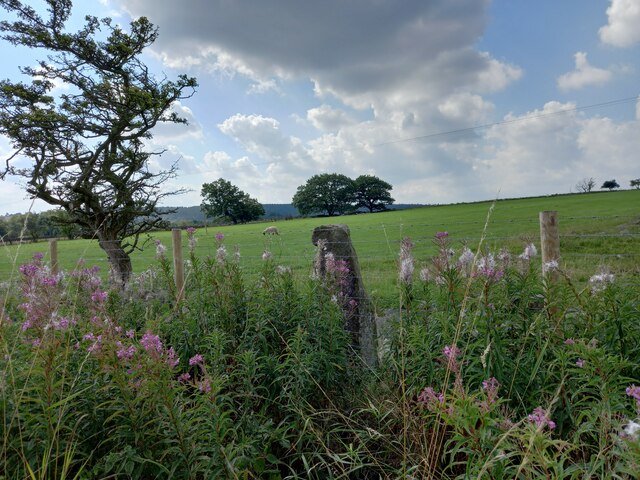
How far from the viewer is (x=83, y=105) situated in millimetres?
8727

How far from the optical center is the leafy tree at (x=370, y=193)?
93.2 meters

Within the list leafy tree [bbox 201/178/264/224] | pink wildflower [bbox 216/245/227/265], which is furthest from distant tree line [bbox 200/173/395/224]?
pink wildflower [bbox 216/245/227/265]

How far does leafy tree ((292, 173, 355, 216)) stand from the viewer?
283ft

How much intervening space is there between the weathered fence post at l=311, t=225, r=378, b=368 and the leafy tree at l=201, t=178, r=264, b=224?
260 feet

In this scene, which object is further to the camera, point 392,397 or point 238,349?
point 238,349

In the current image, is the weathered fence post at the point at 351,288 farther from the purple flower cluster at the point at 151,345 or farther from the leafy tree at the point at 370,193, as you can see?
the leafy tree at the point at 370,193

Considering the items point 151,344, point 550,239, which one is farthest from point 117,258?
point 550,239

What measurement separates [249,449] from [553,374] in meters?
1.95

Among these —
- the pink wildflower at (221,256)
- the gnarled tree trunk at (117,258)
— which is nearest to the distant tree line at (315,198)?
the gnarled tree trunk at (117,258)

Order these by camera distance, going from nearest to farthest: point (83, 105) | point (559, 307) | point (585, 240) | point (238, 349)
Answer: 1. point (559, 307)
2. point (238, 349)
3. point (83, 105)
4. point (585, 240)

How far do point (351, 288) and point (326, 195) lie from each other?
272ft

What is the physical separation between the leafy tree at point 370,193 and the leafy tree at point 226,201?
25.1m

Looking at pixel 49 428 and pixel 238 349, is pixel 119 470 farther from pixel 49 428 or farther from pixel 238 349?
pixel 238 349

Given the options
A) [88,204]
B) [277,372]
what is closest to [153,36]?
[88,204]
